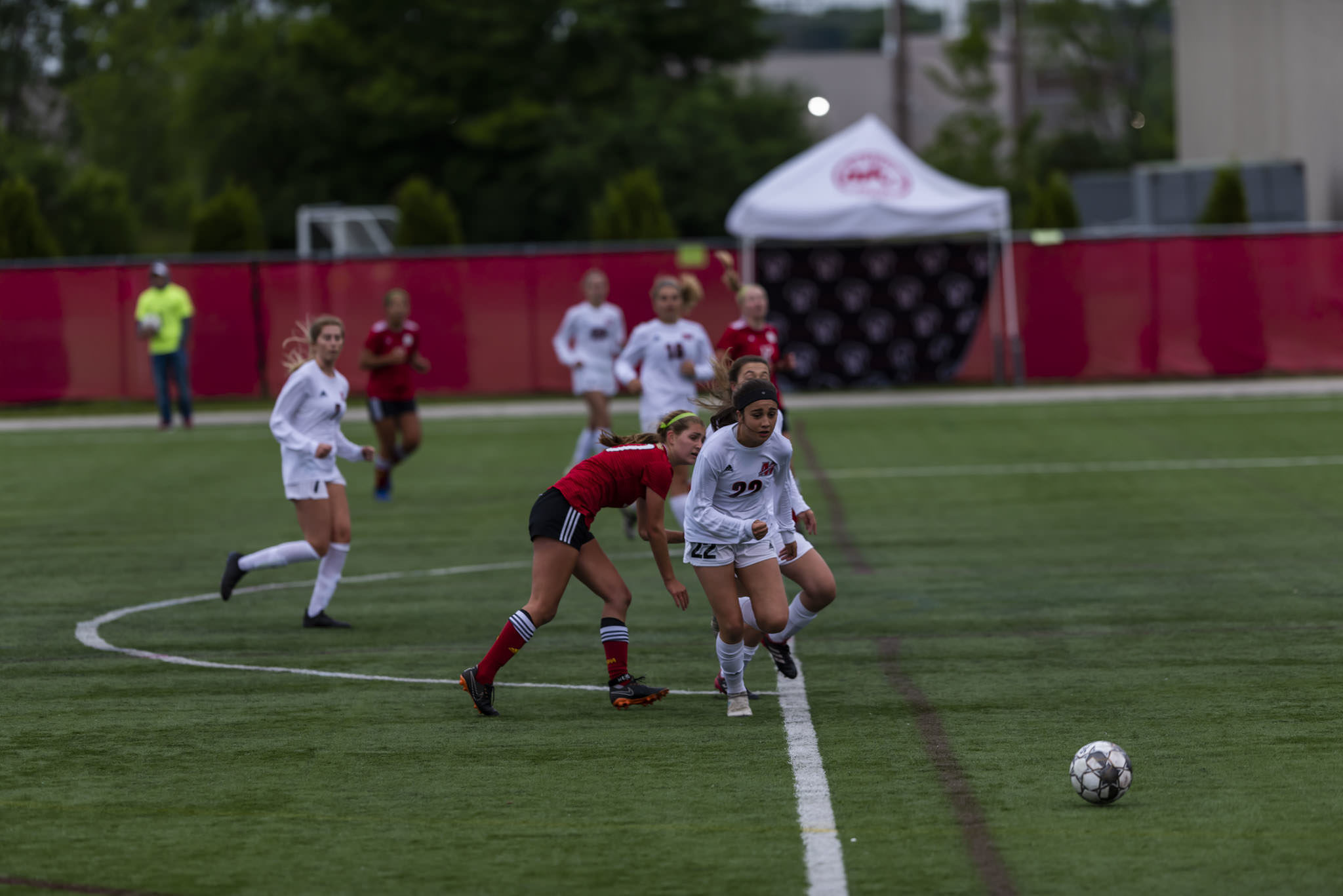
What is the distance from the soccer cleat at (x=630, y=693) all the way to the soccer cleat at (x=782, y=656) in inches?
25.7

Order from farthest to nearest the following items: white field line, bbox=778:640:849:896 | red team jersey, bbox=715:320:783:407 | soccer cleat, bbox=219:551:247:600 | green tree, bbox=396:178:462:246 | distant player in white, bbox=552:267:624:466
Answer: green tree, bbox=396:178:462:246 < distant player in white, bbox=552:267:624:466 < red team jersey, bbox=715:320:783:407 < soccer cleat, bbox=219:551:247:600 < white field line, bbox=778:640:849:896

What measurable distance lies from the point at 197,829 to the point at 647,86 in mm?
51670

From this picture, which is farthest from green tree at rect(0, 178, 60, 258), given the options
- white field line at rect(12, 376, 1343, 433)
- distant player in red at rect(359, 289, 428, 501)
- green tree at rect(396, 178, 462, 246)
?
distant player in red at rect(359, 289, 428, 501)

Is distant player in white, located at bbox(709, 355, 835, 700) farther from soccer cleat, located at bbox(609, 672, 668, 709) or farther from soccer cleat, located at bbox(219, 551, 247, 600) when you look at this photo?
soccer cleat, located at bbox(219, 551, 247, 600)

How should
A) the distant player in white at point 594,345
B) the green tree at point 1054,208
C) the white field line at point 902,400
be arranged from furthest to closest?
the green tree at point 1054,208 → the white field line at point 902,400 → the distant player in white at point 594,345

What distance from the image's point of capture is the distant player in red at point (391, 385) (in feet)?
58.1

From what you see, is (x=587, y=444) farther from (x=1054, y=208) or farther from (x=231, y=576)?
(x=1054, y=208)

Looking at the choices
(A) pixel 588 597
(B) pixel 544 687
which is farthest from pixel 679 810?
(A) pixel 588 597

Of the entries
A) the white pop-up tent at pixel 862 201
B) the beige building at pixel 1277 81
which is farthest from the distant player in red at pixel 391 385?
the beige building at pixel 1277 81

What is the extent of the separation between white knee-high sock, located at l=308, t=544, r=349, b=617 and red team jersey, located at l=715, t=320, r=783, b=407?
Answer: 147 inches

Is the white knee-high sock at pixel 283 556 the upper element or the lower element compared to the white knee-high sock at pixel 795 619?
upper

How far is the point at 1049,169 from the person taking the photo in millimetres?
72688

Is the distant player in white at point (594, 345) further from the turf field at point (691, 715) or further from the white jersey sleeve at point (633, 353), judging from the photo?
the white jersey sleeve at point (633, 353)

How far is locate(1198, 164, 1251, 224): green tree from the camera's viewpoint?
33.1 meters
